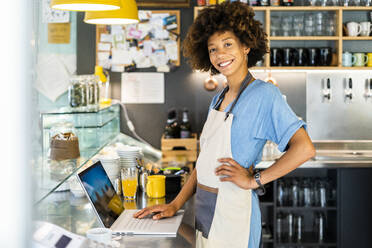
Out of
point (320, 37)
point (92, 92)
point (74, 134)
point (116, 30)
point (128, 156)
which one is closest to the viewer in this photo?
point (74, 134)

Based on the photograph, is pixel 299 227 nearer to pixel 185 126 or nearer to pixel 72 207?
pixel 185 126

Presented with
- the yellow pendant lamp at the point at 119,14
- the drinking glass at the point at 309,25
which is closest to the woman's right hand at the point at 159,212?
the yellow pendant lamp at the point at 119,14

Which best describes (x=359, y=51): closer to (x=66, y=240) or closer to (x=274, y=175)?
(x=274, y=175)

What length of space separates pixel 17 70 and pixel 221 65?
1278mm

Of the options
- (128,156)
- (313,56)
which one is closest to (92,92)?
(128,156)

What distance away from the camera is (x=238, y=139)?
147 cm

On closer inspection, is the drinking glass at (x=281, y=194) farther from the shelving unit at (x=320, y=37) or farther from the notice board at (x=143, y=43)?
the notice board at (x=143, y=43)

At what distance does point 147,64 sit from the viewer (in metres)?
4.14

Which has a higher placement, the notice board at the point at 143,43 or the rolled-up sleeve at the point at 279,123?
the notice board at the point at 143,43

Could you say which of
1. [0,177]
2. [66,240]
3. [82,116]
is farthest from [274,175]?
[82,116]

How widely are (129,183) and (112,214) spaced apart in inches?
16.9

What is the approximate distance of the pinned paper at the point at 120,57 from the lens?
4113 millimetres

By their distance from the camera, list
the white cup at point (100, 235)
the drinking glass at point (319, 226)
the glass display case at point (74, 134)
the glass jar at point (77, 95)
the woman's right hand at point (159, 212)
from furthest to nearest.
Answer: the drinking glass at point (319, 226) < the glass jar at point (77, 95) < the glass display case at point (74, 134) < the woman's right hand at point (159, 212) < the white cup at point (100, 235)

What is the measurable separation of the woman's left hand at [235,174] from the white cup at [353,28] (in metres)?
2.86
